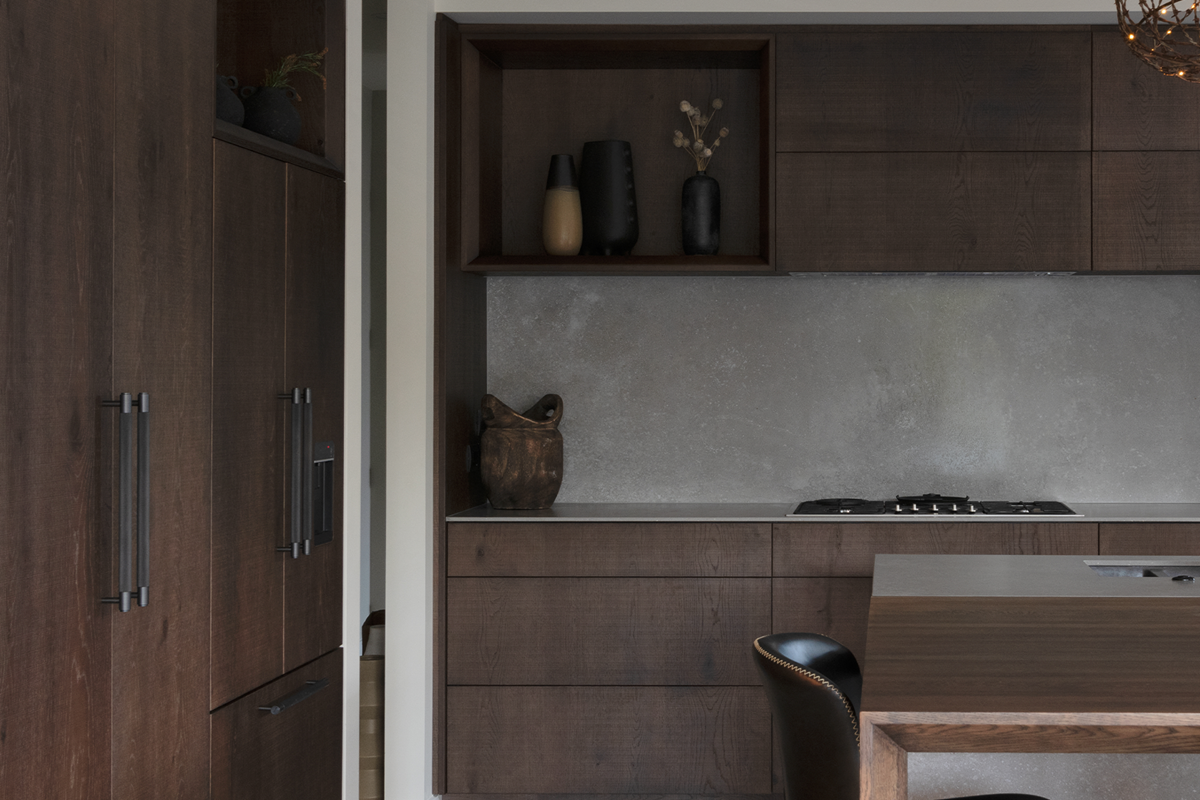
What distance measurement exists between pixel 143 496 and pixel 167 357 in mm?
277

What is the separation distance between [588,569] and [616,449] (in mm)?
700

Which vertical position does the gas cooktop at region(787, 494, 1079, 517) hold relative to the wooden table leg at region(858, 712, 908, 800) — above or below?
above

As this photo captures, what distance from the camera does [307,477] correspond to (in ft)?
8.04

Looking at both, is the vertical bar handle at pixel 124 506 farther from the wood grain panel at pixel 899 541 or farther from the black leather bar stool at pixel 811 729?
the wood grain panel at pixel 899 541

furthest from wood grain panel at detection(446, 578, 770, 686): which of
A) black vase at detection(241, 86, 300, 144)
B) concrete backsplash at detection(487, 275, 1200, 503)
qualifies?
black vase at detection(241, 86, 300, 144)

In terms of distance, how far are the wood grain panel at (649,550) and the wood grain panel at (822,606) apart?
10cm

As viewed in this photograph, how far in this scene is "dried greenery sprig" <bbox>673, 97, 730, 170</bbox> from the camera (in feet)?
12.3

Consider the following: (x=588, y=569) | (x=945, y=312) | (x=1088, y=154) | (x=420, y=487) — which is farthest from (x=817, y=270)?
(x=420, y=487)

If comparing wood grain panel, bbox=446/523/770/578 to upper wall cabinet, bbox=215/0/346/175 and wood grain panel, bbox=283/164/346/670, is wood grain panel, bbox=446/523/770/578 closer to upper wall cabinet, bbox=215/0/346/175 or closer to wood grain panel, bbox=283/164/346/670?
wood grain panel, bbox=283/164/346/670

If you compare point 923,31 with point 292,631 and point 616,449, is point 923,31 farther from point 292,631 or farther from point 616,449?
point 292,631

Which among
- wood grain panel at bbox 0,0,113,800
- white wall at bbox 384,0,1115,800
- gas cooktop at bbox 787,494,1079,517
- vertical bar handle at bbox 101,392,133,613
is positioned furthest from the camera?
gas cooktop at bbox 787,494,1079,517

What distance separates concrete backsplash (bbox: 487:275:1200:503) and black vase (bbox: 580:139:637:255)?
0.27 meters

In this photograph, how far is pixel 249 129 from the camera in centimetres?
248

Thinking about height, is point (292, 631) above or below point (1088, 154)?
below
